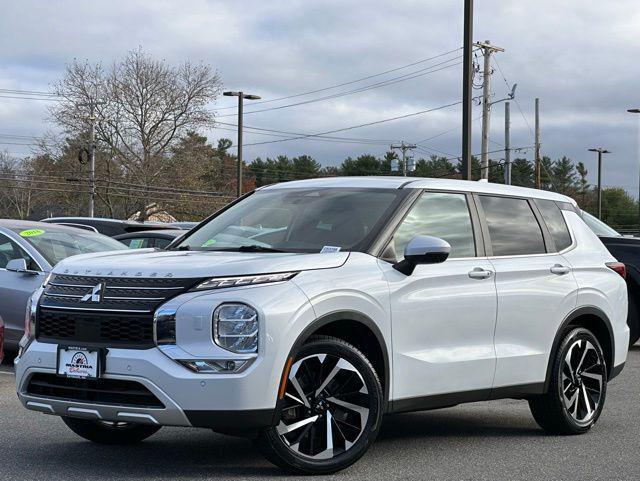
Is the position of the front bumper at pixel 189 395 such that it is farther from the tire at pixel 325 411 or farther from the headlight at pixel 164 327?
the tire at pixel 325 411

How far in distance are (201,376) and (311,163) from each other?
108310mm

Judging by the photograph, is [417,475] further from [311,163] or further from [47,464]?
[311,163]

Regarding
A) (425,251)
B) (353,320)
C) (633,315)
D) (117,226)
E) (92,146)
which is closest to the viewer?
(353,320)

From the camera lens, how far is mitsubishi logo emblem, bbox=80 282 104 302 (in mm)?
5508

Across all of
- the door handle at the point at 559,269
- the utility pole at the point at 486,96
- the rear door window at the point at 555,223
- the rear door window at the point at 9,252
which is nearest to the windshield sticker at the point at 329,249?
the door handle at the point at 559,269

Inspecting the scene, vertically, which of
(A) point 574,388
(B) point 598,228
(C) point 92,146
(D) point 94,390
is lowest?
(A) point 574,388

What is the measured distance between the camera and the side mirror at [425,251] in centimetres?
596

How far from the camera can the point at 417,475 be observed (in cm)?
588

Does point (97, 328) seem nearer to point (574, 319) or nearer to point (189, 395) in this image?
point (189, 395)

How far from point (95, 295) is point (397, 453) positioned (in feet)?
7.39

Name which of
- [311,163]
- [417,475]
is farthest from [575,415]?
[311,163]

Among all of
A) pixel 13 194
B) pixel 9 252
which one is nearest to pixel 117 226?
pixel 9 252

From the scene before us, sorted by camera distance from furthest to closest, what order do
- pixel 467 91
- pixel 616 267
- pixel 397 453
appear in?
pixel 467 91
pixel 616 267
pixel 397 453

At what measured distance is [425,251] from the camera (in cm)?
596
